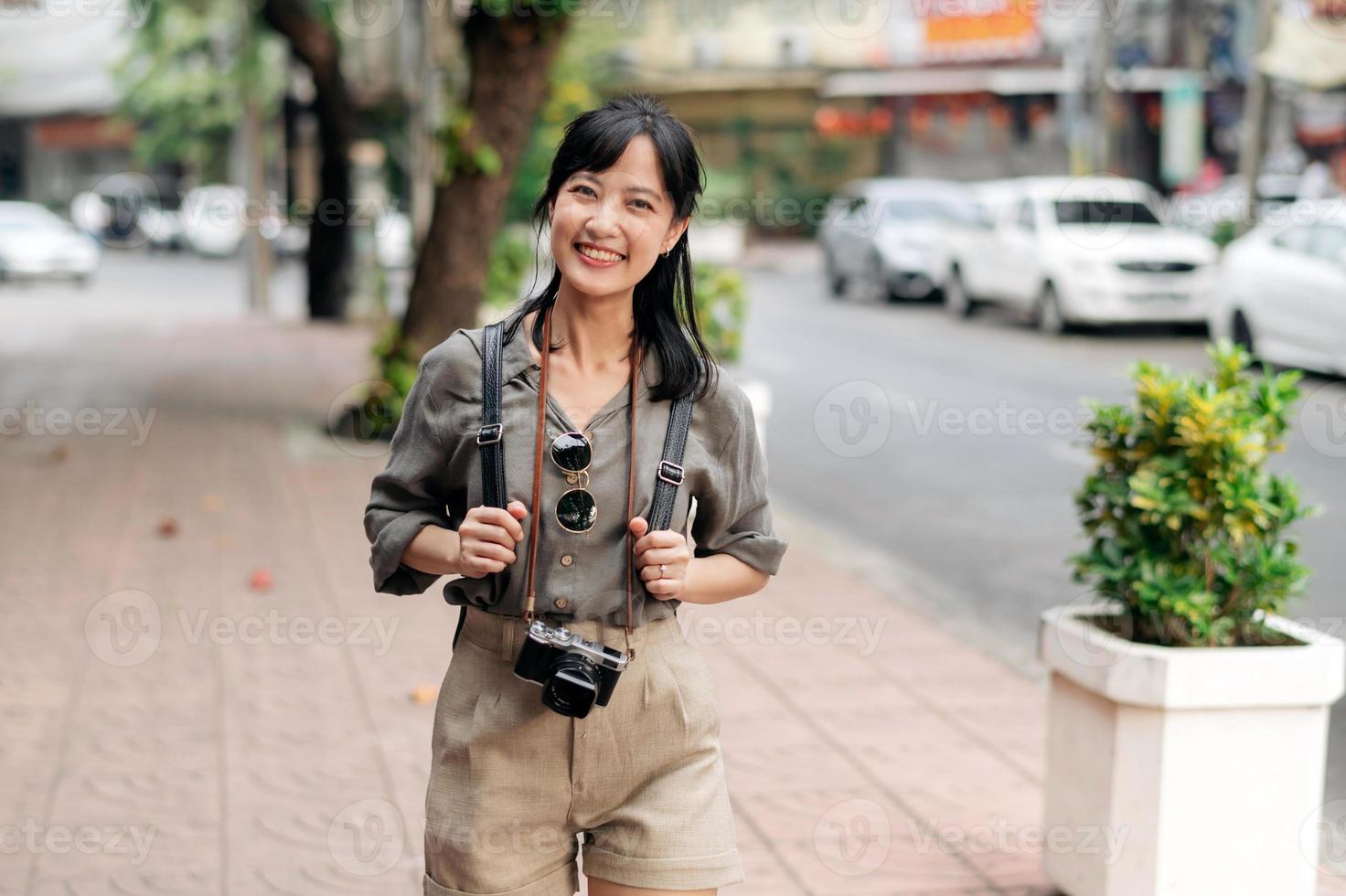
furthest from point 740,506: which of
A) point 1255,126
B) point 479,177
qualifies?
point 1255,126

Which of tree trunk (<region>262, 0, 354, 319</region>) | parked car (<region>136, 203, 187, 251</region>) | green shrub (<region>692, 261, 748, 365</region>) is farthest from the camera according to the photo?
parked car (<region>136, 203, 187, 251</region>)

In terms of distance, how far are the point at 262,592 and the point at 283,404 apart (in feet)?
21.9

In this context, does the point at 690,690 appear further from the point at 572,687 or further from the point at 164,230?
the point at 164,230

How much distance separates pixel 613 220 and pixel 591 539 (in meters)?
0.48

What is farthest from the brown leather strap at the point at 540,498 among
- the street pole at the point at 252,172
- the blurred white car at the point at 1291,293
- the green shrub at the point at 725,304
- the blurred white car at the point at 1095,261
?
the street pole at the point at 252,172

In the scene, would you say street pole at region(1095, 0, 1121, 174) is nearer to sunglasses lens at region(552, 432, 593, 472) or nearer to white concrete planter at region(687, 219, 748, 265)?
white concrete planter at region(687, 219, 748, 265)

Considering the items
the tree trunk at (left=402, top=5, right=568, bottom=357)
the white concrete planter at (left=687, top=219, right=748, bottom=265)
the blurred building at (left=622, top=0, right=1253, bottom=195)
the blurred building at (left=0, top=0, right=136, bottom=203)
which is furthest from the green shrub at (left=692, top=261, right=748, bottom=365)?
the blurred building at (left=0, top=0, right=136, bottom=203)

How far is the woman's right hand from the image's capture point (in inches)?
94.7

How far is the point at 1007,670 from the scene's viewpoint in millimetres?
6539

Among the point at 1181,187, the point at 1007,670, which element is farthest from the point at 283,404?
the point at 1181,187

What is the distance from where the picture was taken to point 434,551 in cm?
254

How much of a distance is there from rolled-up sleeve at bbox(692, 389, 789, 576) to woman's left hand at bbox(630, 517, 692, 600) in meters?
0.16

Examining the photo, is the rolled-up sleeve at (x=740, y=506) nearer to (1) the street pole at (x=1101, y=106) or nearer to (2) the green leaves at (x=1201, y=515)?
(2) the green leaves at (x=1201, y=515)

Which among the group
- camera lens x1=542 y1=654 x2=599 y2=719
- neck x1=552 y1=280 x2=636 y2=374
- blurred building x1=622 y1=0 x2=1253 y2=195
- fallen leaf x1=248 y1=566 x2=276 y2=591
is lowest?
fallen leaf x1=248 y1=566 x2=276 y2=591
